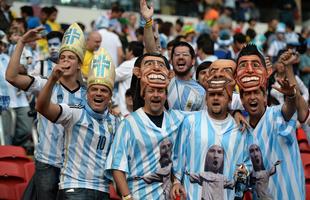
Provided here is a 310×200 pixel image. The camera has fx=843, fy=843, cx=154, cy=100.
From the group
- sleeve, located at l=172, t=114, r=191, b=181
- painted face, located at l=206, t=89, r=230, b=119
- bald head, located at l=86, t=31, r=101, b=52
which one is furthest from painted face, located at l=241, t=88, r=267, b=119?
bald head, located at l=86, t=31, r=101, b=52

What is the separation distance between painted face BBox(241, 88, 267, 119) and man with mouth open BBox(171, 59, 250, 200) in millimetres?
219

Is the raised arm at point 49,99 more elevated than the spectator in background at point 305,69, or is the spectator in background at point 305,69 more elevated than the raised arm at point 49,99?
the spectator in background at point 305,69

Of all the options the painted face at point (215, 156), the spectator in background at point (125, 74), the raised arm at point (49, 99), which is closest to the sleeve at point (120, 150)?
the raised arm at point (49, 99)

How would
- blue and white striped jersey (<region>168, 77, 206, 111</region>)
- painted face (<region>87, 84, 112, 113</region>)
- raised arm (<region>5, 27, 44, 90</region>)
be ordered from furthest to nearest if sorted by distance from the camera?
1. blue and white striped jersey (<region>168, 77, 206, 111</region>)
2. raised arm (<region>5, 27, 44, 90</region>)
3. painted face (<region>87, 84, 112, 113</region>)

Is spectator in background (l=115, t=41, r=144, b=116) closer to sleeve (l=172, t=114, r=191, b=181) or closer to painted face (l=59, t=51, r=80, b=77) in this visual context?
painted face (l=59, t=51, r=80, b=77)

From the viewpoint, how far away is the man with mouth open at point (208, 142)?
6.39 m

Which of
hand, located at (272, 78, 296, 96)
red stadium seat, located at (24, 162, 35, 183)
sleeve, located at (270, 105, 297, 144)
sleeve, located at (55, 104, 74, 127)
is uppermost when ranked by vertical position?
hand, located at (272, 78, 296, 96)

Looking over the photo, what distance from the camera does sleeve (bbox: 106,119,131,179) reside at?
6.37 meters

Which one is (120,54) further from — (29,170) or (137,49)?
(29,170)

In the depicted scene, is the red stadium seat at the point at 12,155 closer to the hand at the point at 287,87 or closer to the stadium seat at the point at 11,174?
the stadium seat at the point at 11,174

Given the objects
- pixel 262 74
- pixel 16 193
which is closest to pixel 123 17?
pixel 16 193

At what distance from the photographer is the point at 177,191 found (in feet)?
20.8

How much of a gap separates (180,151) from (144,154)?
0.95 feet

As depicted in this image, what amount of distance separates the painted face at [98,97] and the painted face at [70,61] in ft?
1.41
